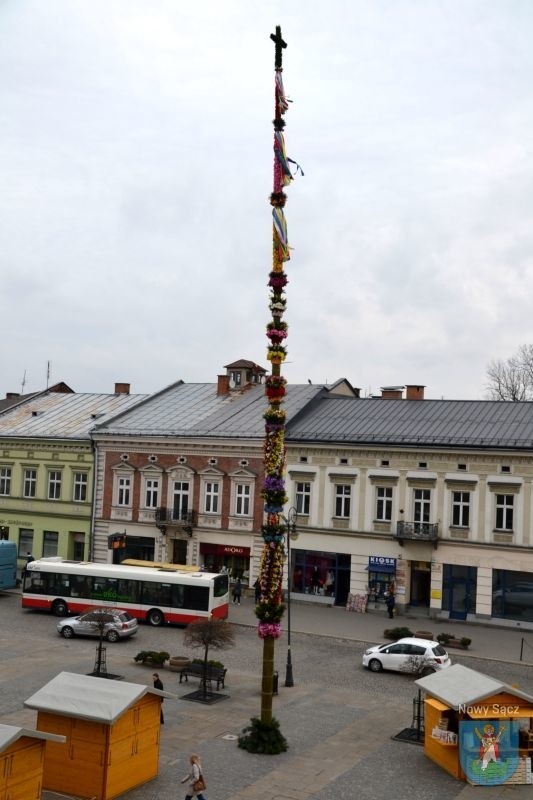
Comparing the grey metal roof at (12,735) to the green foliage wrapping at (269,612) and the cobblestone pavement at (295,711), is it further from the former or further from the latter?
the green foliage wrapping at (269,612)

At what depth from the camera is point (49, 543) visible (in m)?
51.2

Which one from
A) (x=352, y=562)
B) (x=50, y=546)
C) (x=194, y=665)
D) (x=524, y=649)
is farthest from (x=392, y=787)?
(x=50, y=546)

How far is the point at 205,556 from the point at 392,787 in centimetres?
2762

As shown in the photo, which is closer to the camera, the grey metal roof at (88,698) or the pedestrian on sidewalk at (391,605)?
the grey metal roof at (88,698)

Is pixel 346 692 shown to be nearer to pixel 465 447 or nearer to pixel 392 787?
pixel 392 787

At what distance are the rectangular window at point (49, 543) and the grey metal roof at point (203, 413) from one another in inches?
271

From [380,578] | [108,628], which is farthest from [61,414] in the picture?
[380,578]

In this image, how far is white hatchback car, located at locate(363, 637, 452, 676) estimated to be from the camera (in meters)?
28.2

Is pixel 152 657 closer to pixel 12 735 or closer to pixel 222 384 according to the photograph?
pixel 12 735

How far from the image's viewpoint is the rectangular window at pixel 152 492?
47312mm

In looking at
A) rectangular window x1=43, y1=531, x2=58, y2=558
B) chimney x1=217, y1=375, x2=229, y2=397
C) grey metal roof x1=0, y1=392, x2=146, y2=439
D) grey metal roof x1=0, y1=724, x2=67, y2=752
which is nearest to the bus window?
grey metal roof x1=0, y1=392, x2=146, y2=439

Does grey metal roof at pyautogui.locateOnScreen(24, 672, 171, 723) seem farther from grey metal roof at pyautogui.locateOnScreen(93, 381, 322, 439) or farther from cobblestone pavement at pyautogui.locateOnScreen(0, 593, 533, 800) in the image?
grey metal roof at pyautogui.locateOnScreen(93, 381, 322, 439)

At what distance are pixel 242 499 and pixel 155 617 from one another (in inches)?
375

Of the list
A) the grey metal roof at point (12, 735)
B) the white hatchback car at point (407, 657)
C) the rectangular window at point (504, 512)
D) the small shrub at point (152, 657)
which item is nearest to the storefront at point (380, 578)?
the rectangular window at point (504, 512)
